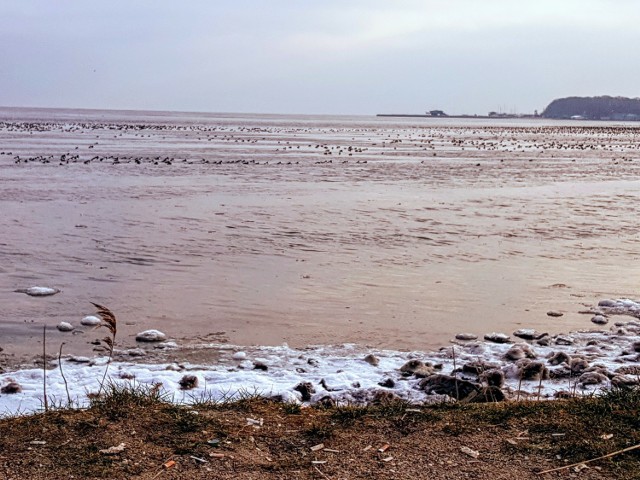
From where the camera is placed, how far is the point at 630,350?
24.6 feet

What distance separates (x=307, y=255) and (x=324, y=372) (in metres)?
5.57

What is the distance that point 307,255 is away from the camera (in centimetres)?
1234

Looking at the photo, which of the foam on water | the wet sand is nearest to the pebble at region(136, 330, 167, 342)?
the wet sand

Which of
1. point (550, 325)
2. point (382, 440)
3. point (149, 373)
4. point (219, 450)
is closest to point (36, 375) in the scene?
point (149, 373)

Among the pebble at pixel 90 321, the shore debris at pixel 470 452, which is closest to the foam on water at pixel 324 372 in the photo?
the pebble at pixel 90 321

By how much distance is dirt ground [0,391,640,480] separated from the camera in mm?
4227

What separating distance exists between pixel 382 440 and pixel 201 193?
651 inches

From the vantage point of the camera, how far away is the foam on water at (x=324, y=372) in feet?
20.0

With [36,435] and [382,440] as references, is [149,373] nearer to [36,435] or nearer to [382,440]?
[36,435]

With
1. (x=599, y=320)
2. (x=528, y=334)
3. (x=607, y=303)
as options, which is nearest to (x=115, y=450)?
(x=528, y=334)

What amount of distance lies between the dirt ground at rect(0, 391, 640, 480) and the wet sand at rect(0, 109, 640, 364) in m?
2.70

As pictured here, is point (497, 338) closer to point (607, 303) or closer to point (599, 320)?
point (599, 320)

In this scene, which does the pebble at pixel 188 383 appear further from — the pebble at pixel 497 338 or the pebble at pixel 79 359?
the pebble at pixel 497 338

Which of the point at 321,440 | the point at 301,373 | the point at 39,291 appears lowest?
the point at 301,373
